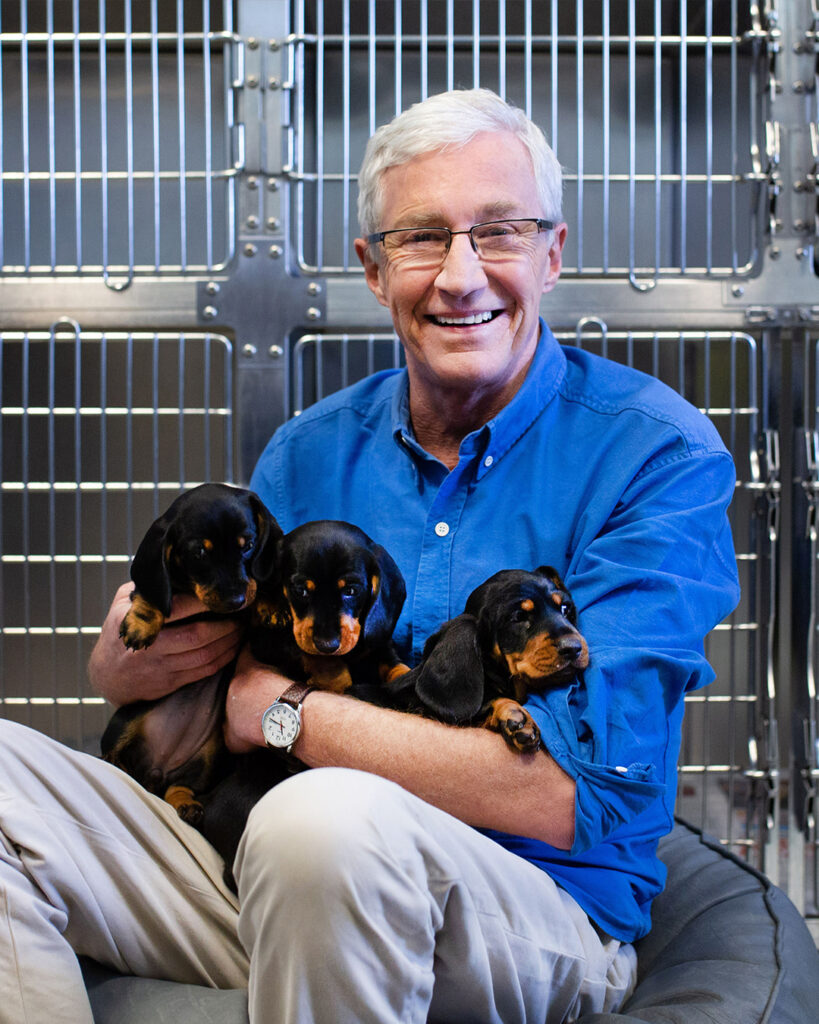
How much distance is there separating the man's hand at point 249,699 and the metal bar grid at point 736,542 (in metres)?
0.82

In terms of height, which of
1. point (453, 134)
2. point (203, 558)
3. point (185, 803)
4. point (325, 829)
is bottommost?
point (185, 803)

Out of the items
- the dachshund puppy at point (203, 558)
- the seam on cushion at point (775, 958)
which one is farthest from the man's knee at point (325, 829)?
the seam on cushion at point (775, 958)

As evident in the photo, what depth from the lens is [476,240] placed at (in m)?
1.44

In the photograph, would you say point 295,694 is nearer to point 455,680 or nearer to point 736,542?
point 455,680

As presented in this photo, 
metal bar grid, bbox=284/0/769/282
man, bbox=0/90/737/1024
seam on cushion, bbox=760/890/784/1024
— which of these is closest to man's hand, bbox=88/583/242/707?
man, bbox=0/90/737/1024

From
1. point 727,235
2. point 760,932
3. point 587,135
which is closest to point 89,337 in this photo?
point 587,135

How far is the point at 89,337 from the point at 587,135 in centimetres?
121

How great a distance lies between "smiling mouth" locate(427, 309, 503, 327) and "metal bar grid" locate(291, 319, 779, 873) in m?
0.61

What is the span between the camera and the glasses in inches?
56.4

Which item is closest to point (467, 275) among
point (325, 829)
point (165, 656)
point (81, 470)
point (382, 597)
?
point (382, 597)

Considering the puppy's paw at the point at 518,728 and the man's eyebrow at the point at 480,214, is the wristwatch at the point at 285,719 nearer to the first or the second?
the puppy's paw at the point at 518,728

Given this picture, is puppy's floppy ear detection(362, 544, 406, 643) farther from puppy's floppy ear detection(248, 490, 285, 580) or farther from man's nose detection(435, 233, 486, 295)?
man's nose detection(435, 233, 486, 295)

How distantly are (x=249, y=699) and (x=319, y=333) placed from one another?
1018 mm

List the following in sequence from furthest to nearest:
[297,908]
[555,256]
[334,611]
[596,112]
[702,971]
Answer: [596,112]
[555,256]
[702,971]
[334,611]
[297,908]
